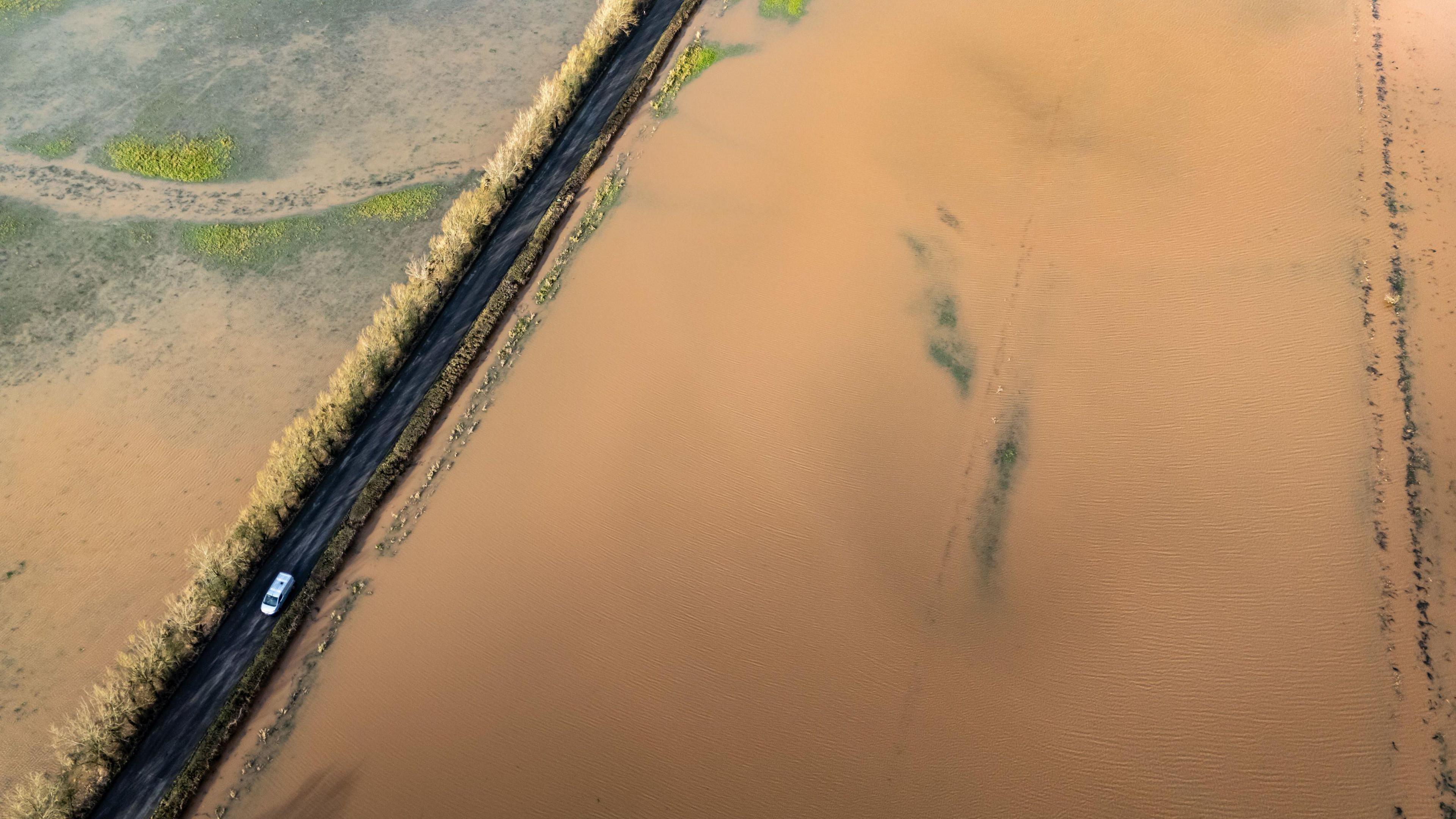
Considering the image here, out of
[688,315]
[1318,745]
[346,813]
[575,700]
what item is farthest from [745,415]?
[1318,745]

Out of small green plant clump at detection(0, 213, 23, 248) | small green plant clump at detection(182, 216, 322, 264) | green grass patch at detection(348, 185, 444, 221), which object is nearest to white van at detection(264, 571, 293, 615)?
small green plant clump at detection(182, 216, 322, 264)

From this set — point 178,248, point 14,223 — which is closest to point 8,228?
point 14,223

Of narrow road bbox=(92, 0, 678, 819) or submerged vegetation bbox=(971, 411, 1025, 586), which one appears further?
submerged vegetation bbox=(971, 411, 1025, 586)

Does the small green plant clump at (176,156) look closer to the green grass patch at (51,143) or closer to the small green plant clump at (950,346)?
the green grass patch at (51,143)

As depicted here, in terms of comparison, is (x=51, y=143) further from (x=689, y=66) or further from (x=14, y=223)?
(x=689, y=66)

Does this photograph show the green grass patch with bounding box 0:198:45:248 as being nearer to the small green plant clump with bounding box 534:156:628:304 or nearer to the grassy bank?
the grassy bank

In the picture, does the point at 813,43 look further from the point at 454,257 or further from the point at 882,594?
the point at 882,594

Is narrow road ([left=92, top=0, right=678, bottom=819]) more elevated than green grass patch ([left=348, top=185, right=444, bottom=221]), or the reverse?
green grass patch ([left=348, top=185, right=444, bottom=221])
